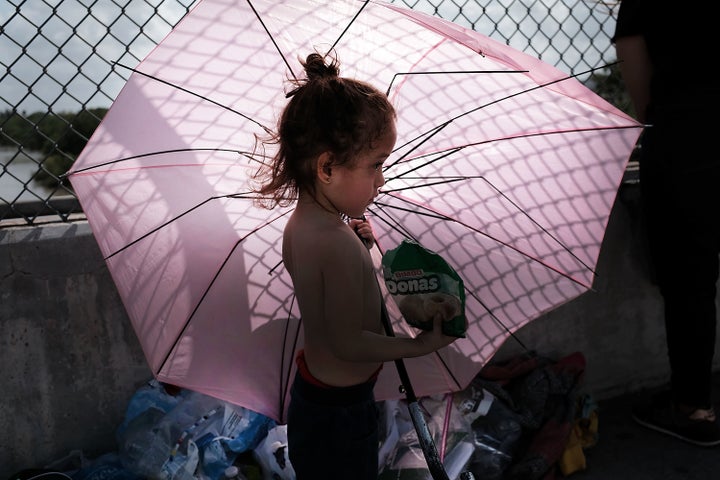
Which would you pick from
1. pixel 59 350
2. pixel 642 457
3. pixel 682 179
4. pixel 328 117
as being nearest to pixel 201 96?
pixel 328 117

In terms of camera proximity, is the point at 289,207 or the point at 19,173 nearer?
the point at 289,207

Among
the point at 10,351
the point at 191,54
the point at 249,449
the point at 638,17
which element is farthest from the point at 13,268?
the point at 638,17

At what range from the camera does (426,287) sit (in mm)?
1707

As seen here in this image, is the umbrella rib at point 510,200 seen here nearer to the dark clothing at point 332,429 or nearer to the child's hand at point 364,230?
the child's hand at point 364,230

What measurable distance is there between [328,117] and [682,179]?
199cm

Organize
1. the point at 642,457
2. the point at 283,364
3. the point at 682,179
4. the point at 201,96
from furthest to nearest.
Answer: the point at 642,457 < the point at 682,179 < the point at 283,364 < the point at 201,96

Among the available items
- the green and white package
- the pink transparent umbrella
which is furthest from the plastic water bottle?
the green and white package

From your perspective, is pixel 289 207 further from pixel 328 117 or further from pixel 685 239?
pixel 685 239

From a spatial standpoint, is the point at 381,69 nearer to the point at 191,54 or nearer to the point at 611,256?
the point at 191,54

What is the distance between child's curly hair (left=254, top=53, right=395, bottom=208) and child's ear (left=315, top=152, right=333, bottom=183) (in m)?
0.01

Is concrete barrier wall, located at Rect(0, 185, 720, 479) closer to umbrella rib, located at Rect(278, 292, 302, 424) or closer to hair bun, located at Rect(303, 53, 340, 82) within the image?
umbrella rib, located at Rect(278, 292, 302, 424)

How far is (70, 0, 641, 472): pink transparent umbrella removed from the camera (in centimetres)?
189

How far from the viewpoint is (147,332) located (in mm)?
1938

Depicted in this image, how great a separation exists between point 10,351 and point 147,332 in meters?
1.14
